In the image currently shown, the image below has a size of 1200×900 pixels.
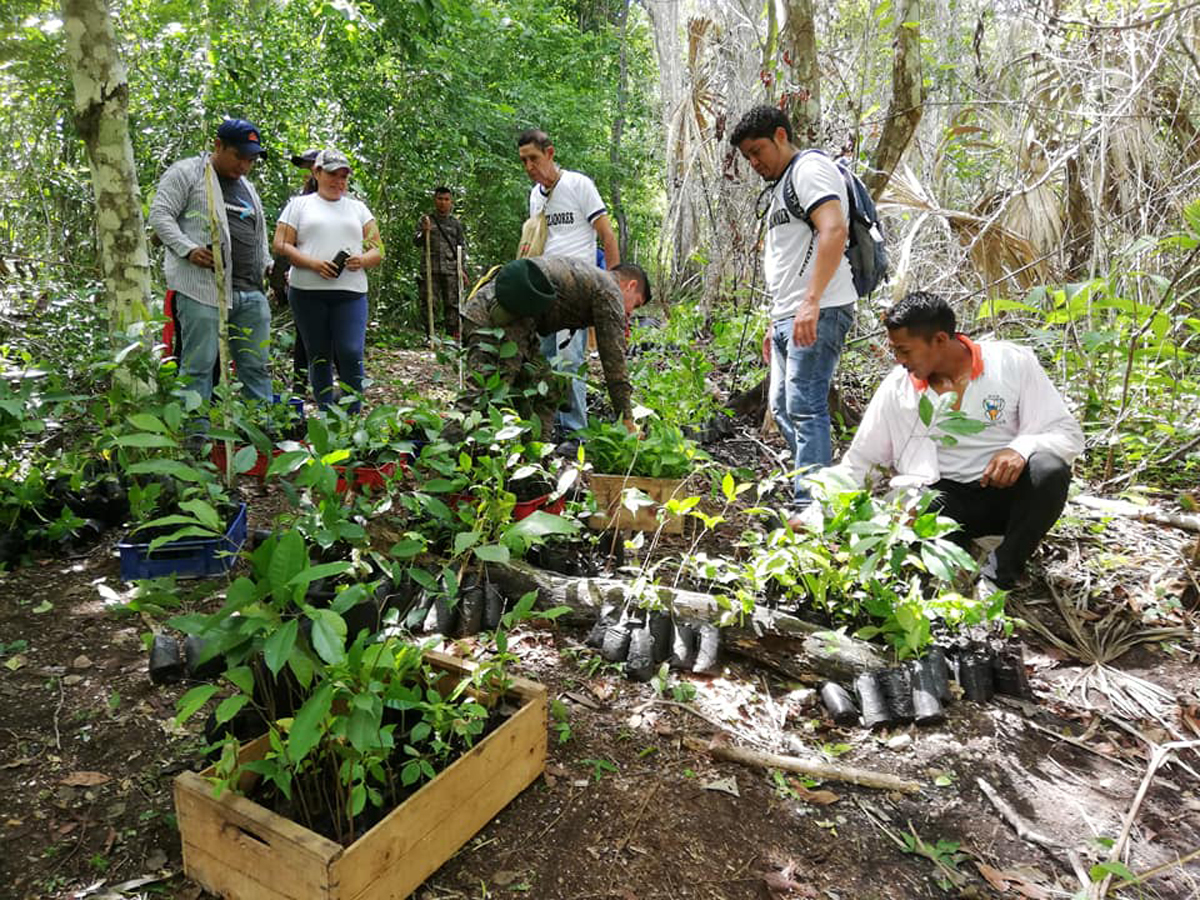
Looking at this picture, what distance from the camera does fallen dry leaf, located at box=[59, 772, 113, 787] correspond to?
1929 mm

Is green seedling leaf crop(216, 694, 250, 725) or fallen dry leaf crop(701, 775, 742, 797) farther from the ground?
green seedling leaf crop(216, 694, 250, 725)

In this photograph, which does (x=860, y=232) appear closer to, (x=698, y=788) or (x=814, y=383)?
(x=814, y=383)

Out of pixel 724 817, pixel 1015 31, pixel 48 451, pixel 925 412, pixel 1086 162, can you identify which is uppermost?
pixel 1015 31

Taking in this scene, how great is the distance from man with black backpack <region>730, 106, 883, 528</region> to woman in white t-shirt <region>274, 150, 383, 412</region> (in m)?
2.15

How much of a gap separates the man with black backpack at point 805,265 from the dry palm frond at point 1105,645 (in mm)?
1048

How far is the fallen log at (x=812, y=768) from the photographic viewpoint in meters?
2.04

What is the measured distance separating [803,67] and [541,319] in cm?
236

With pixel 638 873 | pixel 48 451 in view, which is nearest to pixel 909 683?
pixel 638 873

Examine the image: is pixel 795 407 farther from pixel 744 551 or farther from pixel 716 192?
pixel 716 192

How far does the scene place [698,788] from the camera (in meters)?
2.02

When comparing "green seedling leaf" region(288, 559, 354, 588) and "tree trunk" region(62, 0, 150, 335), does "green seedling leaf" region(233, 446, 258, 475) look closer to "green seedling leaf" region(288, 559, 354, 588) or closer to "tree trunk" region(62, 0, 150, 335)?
"green seedling leaf" region(288, 559, 354, 588)

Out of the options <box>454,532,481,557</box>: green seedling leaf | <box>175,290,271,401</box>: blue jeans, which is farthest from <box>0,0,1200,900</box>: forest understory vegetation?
<box>175,290,271,401</box>: blue jeans

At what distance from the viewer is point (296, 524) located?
1859 millimetres

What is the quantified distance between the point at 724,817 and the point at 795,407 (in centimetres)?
194
